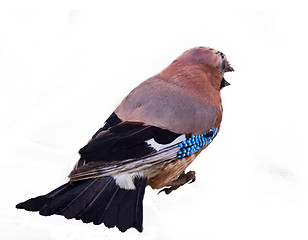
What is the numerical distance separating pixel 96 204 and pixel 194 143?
1.86 feet

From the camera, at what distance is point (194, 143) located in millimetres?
2445

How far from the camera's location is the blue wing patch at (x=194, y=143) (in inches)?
94.6

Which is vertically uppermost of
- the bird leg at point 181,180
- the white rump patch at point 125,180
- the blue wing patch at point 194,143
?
the blue wing patch at point 194,143

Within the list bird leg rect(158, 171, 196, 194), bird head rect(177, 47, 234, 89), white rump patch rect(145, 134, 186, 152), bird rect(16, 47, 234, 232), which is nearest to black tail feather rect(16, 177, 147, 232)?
bird rect(16, 47, 234, 232)

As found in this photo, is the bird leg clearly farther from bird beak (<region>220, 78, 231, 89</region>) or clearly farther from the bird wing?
bird beak (<region>220, 78, 231, 89</region>)

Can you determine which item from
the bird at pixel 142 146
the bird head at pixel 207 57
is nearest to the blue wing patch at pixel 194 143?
the bird at pixel 142 146

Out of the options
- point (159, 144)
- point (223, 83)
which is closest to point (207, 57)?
point (223, 83)

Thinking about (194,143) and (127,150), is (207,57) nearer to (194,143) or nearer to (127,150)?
(194,143)

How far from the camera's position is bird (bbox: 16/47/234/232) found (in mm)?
2201

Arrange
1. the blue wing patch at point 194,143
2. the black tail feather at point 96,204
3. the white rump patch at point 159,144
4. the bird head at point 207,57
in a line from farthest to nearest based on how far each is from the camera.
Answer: the bird head at point 207,57, the blue wing patch at point 194,143, the white rump patch at point 159,144, the black tail feather at point 96,204

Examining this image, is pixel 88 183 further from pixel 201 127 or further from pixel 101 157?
pixel 201 127

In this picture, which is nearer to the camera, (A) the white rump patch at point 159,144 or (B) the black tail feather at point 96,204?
(B) the black tail feather at point 96,204

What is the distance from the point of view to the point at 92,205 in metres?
2.19

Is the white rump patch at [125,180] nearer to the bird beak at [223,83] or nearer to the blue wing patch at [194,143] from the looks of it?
the blue wing patch at [194,143]
